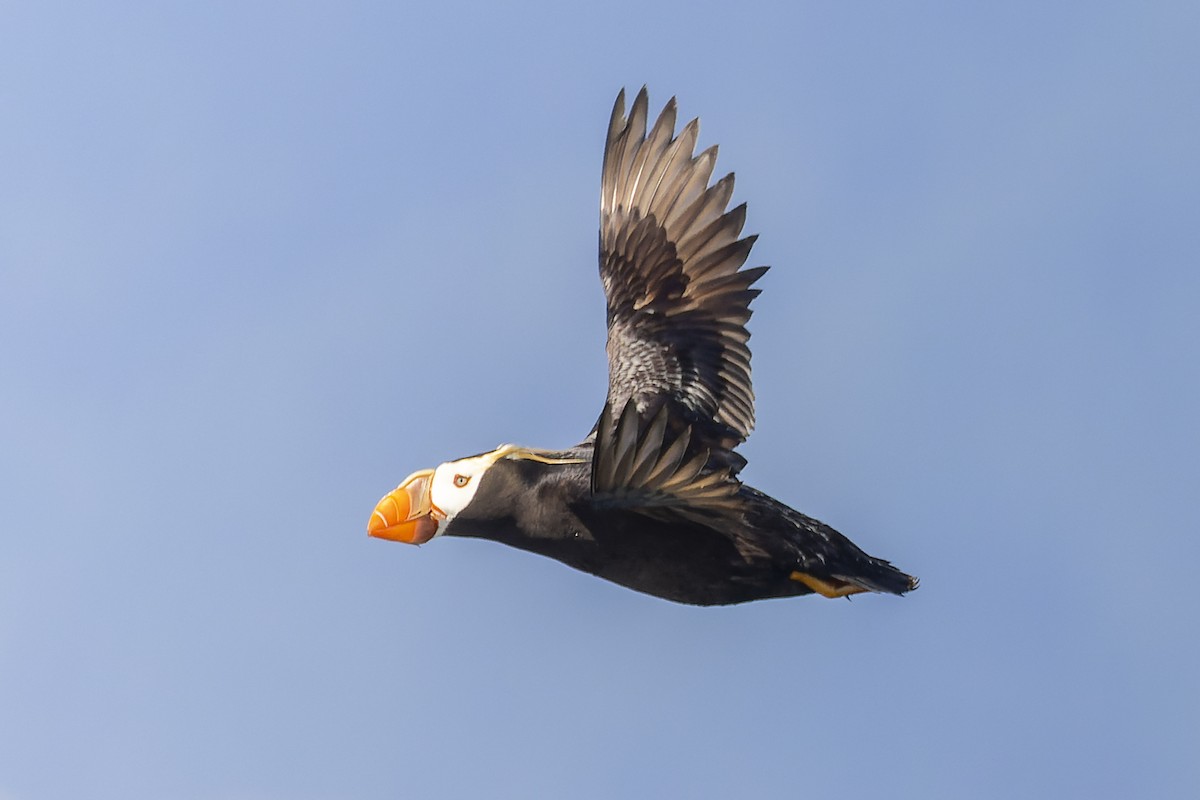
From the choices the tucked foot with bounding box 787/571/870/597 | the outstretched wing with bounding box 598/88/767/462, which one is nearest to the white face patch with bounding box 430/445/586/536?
the outstretched wing with bounding box 598/88/767/462

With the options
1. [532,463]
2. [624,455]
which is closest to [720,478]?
[624,455]

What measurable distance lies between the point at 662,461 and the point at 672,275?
2974 millimetres

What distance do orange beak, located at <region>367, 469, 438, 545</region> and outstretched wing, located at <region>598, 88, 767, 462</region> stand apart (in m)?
1.33

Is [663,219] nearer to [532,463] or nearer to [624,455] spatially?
[532,463]

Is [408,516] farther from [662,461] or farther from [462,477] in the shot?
[662,461]

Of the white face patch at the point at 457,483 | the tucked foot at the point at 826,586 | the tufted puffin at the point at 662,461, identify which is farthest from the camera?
the white face patch at the point at 457,483

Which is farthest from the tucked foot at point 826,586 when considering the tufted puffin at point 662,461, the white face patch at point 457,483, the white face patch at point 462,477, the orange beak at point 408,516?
the orange beak at point 408,516

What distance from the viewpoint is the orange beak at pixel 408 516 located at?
9.12 m

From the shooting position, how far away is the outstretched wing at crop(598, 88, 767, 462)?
33.0 feet

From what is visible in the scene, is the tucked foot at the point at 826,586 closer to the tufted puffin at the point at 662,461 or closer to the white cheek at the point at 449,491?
the tufted puffin at the point at 662,461

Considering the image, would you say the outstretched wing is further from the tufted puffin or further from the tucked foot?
the tucked foot

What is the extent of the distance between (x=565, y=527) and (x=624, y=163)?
10.1 ft

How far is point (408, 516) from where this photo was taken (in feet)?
30.0

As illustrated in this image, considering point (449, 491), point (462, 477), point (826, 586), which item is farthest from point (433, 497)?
point (826, 586)
